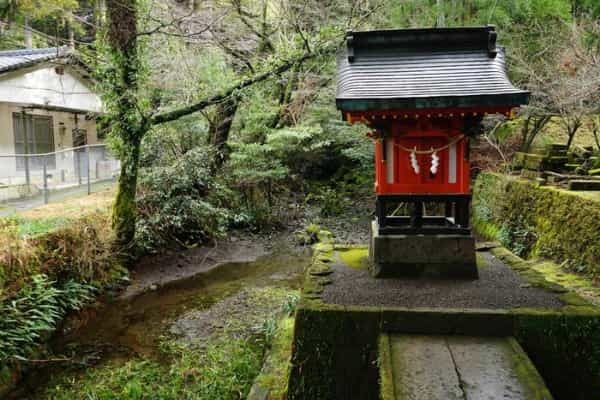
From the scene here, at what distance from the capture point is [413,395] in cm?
403

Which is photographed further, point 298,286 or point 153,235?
point 153,235

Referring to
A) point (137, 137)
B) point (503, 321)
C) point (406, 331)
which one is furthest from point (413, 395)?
point (137, 137)

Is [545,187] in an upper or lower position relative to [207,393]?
upper

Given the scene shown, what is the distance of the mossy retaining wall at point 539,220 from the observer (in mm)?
8195

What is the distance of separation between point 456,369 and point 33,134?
15.3 meters

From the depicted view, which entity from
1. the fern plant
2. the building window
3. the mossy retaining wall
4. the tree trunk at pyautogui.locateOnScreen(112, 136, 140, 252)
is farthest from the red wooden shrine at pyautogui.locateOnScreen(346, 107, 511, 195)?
the building window

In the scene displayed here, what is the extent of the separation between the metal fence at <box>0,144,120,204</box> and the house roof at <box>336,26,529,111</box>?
8.24 meters

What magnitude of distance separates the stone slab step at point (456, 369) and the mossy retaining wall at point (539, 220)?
14.7 feet

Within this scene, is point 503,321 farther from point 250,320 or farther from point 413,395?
point 250,320

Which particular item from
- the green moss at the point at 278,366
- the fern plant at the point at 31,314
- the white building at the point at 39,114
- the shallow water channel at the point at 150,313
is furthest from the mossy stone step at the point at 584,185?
the white building at the point at 39,114

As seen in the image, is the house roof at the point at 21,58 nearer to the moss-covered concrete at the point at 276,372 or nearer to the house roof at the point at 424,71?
the house roof at the point at 424,71

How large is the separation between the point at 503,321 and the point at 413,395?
Result: 1.56 meters

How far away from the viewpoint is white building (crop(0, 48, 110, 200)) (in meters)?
12.0

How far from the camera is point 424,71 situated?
6.16 meters
